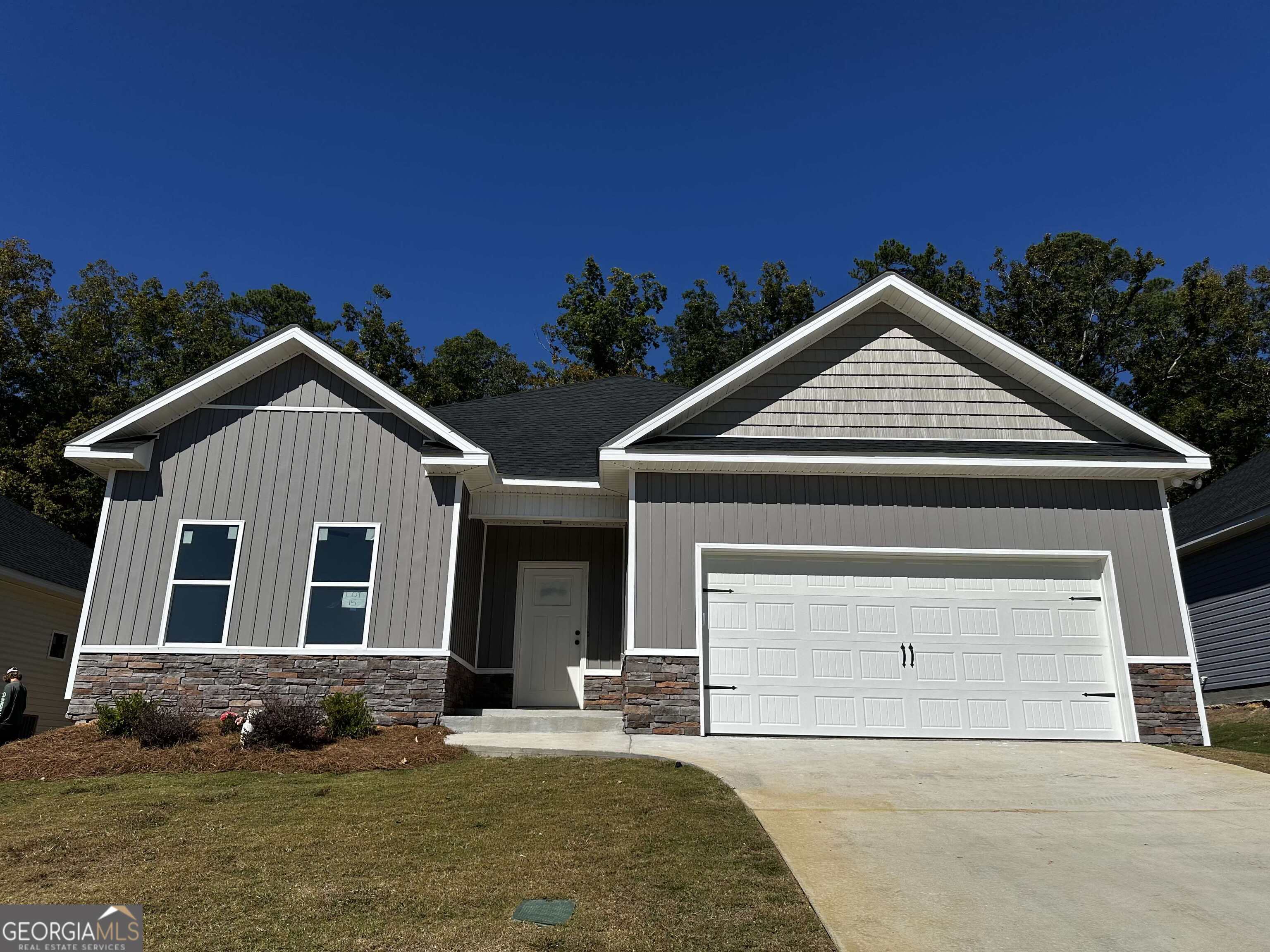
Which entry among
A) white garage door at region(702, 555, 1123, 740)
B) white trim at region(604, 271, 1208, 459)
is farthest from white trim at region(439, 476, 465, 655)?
white garage door at region(702, 555, 1123, 740)

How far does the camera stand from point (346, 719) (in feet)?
34.2

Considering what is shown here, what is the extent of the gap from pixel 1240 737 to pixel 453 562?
39.3ft

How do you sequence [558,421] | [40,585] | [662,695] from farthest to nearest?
[40,585], [558,421], [662,695]

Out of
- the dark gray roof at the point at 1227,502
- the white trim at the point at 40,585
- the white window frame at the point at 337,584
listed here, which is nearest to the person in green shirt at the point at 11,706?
the white window frame at the point at 337,584

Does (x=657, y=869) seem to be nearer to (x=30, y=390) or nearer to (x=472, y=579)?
(x=472, y=579)

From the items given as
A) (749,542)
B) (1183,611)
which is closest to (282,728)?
(749,542)

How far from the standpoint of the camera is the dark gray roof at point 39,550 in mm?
16188

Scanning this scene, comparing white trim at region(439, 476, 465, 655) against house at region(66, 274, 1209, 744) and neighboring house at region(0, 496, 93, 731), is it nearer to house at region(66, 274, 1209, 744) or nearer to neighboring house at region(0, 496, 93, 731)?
house at region(66, 274, 1209, 744)

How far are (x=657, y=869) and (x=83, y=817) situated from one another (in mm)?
4801

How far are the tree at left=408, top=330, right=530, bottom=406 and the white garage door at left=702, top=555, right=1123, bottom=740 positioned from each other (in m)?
23.8

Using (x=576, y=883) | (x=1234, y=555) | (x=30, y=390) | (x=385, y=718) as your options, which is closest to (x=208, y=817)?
(x=576, y=883)

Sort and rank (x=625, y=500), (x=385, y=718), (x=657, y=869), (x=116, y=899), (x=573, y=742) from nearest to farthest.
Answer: (x=116, y=899) < (x=657, y=869) < (x=573, y=742) < (x=385, y=718) < (x=625, y=500)

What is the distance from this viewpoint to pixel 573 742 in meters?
9.83

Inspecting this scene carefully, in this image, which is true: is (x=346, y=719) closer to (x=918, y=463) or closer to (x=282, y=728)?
(x=282, y=728)
